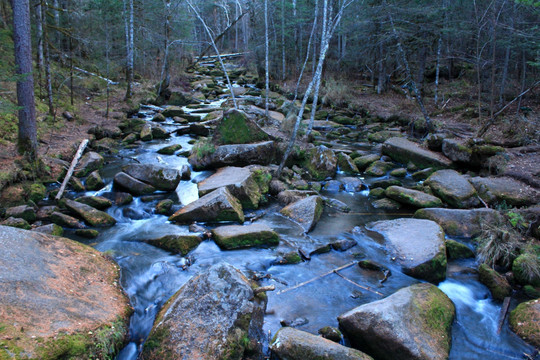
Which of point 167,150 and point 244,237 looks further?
point 167,150

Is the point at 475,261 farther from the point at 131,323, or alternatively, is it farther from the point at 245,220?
the point at 131,323

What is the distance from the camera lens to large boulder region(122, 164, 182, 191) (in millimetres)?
9625

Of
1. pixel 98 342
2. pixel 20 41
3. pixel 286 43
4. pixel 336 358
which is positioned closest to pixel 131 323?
pixel 98 342

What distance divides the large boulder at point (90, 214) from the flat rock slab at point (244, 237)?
8.97 feet

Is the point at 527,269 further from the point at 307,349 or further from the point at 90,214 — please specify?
the point at 90,214

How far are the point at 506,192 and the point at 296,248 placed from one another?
633 cm

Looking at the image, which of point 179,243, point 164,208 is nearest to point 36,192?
point 164,208

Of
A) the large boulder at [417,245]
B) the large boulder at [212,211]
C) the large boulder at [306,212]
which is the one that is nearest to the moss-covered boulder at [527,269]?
the large boulder at [417,245]

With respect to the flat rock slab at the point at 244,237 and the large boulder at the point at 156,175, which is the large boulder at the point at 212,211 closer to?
the flat rock slab at the point at 244,237

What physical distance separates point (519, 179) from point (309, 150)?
256 inches

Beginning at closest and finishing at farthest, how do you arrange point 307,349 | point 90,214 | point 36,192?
point 307,349
point 90,214
point 36,192

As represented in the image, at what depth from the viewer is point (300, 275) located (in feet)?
20.4

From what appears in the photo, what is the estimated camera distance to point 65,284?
4.48m

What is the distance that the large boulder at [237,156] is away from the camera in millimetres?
11078
